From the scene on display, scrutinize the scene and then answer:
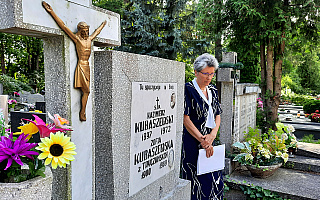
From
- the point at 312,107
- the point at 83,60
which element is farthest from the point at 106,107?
the point at 312,107

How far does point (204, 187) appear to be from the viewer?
3012mm

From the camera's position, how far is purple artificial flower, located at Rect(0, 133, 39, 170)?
1.16m

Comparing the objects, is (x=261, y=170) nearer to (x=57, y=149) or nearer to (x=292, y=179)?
(x=292, y=179)

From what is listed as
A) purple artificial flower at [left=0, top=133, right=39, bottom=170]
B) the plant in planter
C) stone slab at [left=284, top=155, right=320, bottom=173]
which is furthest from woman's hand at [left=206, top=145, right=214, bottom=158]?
stone slab at [left=284, top=155, right=320, bottom=173]

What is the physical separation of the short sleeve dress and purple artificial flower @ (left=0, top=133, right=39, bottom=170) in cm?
189

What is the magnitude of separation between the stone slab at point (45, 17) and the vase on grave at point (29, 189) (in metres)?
0.76

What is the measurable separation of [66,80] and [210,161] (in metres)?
1.91

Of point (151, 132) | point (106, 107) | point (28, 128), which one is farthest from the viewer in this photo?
point (151, 132)

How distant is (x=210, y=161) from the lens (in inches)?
117

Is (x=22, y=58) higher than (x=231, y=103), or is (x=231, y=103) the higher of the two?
(x=22, y=58)

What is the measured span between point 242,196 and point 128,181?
2.85 m

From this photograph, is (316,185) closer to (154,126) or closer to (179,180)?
(179,180)

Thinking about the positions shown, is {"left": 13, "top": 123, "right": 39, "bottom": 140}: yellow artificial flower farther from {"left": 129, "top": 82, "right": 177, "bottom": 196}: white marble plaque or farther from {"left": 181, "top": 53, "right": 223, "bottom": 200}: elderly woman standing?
{"left": 181, "top": 53, "right": 223, "bottom": 200}: elderly woman standing

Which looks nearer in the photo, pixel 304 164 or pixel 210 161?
pixel 210 161
